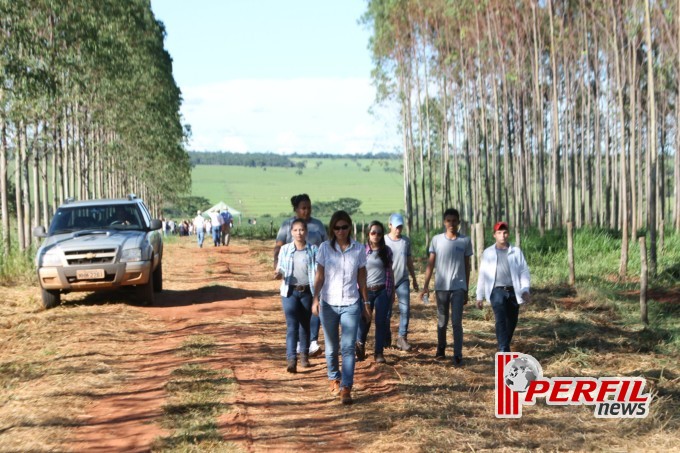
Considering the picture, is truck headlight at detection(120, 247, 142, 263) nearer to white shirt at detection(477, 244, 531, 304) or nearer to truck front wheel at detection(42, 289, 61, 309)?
truck front wheel at detection(42, 289, 61, 309)

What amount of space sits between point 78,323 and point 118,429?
22.7ft

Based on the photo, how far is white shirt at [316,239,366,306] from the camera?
29.5 feet

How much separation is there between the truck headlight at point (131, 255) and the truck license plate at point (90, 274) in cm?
42

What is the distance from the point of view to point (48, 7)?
94.2ft

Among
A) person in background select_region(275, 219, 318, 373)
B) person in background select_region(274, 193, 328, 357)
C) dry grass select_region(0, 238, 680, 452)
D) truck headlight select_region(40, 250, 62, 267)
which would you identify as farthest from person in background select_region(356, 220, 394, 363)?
truck headlight select_region(40, 250, 62, 267)

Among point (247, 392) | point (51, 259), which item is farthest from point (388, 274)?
point (51, 259)

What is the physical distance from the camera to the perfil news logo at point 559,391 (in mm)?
8695

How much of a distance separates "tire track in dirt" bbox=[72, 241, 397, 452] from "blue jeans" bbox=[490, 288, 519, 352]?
1.29 m

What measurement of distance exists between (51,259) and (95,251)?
2.38 ft

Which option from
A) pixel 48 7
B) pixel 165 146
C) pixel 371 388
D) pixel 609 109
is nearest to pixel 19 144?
pixel 48 7

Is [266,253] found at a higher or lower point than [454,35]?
lower

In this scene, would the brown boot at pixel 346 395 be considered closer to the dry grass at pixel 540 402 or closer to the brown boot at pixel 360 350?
the dry grass at pixel 540 402

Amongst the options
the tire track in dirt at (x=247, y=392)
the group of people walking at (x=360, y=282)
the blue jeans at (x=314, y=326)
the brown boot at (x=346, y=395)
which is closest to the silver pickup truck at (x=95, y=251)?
the tire track in dirt at (x=247, y=392)

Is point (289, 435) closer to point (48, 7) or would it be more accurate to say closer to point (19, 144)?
point (19, 144)
